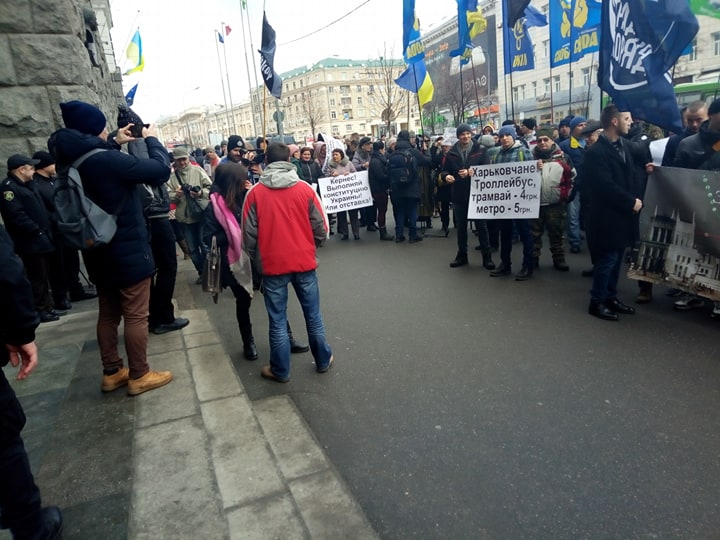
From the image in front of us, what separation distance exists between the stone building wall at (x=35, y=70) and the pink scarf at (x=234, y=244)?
318 cm

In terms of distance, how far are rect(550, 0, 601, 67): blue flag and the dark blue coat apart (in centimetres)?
1227

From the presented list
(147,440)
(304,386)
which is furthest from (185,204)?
(147,440)

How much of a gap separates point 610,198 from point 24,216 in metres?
6.31

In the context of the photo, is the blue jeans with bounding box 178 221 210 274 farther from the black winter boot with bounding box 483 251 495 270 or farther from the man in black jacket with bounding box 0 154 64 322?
the black winter boot with bounding box 483 251 495 270

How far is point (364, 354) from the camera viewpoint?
14.8 ft

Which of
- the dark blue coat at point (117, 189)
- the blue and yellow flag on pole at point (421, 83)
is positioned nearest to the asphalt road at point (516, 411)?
the dark blue coat at point (117, 189)

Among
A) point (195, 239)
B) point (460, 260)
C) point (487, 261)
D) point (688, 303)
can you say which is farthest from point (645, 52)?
point (195, 239)

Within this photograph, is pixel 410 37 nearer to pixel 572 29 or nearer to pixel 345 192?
pixel 572 29

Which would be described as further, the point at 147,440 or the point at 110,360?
the point at 110,360

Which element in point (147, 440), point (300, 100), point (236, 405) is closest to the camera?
point (147, 440)

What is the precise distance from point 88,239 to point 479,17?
11.1 meters

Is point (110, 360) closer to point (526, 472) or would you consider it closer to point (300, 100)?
point (526, 472)

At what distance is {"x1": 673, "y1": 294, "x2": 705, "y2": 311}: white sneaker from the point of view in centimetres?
502

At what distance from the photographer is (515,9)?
8719 mm
